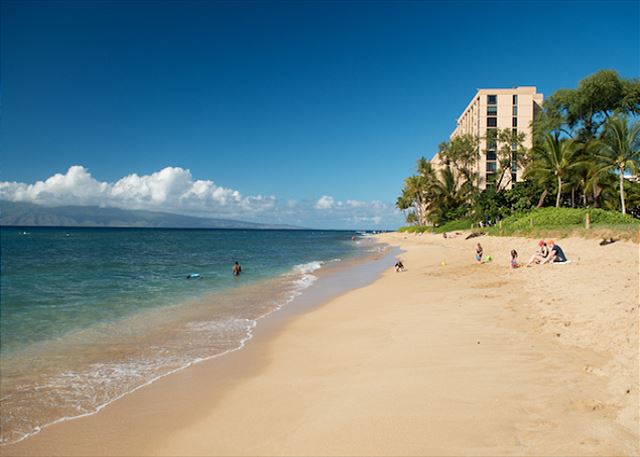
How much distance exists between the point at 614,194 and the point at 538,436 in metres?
48.2

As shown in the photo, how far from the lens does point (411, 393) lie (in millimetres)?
4887

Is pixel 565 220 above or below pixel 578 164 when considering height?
below

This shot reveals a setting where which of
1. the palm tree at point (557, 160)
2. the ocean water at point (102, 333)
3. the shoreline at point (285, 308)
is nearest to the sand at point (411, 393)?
the shoreline at point (285, 308)

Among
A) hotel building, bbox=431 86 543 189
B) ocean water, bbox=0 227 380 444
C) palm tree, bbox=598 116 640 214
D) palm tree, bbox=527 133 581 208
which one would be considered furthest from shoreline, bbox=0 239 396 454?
hotel building, bbox=431 86 543 189

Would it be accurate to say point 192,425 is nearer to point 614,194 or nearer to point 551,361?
point 551,361

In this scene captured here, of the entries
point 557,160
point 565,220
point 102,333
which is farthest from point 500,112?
point 102,333

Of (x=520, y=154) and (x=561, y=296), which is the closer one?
(x=561, y=296)

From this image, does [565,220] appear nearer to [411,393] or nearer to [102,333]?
[411,393]

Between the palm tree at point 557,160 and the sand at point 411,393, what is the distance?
106 ft

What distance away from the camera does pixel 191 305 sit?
1327cm

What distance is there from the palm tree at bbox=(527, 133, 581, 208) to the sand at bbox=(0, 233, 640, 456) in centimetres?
3216

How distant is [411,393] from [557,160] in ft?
131

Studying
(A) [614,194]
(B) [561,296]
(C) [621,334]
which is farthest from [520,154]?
Result: (C) [621,334]

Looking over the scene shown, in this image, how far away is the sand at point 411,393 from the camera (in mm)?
3850
